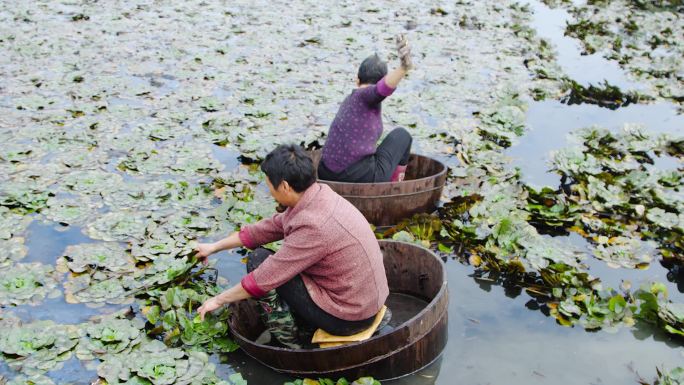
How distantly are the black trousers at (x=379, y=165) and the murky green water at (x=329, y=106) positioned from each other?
37.2 inches

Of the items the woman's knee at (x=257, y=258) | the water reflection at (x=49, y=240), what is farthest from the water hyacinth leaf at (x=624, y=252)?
the water reflection at (x=49, y=240)

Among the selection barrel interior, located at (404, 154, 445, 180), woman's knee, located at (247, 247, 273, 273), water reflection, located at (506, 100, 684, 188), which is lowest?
water reflection, located at (506, 100, 684, 188)

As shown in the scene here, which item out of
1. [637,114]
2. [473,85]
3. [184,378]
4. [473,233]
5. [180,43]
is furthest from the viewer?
[180,43]

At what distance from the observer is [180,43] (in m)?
9.47

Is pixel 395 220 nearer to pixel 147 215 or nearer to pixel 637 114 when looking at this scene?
pixel 147 215

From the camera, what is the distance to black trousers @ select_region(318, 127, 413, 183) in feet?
15.8

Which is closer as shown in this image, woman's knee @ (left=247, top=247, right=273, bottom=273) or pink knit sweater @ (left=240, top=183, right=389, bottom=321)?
pink knit sweater @ (left=240, top=183, right=389, bottom=321)

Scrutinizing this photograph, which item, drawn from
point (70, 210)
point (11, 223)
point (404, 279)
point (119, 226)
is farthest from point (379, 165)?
point (11, 223)

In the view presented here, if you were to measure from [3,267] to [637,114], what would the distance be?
23.7 feet

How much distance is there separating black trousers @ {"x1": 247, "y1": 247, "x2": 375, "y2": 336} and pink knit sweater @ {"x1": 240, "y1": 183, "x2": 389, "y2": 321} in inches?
1.5

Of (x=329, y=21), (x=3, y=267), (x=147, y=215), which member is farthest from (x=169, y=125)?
(x=329, y=21)

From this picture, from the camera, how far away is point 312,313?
132 inches

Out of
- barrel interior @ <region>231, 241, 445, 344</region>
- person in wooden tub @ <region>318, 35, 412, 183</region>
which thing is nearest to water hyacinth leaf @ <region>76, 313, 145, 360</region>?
barrel interior @ <region>231, 241, 445, 344</region>

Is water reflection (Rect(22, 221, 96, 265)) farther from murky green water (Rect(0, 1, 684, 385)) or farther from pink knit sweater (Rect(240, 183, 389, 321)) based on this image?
pink knit sweater (Rect(240, 183, 389, 321))
